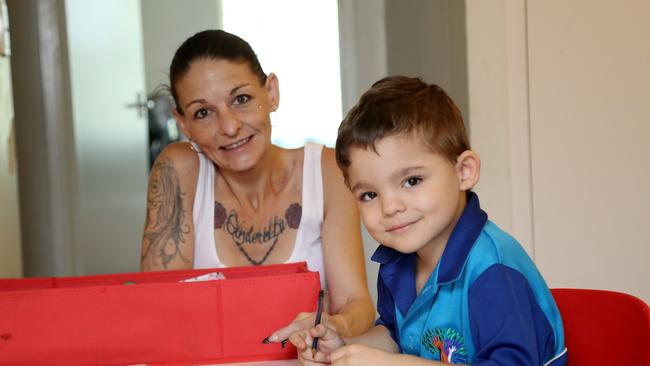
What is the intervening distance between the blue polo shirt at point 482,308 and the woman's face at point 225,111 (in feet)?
2.32

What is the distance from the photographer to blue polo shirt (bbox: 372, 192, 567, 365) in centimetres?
101

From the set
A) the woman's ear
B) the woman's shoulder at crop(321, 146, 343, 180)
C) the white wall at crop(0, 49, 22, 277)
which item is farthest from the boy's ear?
the white wall at crop(0, 49, 22, 277)

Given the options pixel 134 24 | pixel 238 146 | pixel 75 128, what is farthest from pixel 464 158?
pixel 134 24

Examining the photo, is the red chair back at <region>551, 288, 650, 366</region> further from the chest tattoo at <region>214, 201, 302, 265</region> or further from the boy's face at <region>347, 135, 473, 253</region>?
the chest tattoo at <region>214, 201, 302, 265</region>

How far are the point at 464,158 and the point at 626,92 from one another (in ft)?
4.28

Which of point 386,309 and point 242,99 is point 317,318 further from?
point 242,99

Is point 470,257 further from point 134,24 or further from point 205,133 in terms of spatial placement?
point 134,24

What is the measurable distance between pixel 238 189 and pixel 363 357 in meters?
0.95

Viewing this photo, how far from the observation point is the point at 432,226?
115 centimetres

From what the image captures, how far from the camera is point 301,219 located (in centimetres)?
185

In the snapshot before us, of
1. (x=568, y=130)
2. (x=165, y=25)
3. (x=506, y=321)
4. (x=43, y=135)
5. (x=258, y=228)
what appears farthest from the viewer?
(x=165, y=25)

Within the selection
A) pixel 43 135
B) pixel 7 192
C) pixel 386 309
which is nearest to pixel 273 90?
pixel 386 309

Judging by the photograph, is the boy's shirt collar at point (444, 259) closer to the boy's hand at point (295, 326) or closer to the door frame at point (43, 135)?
the boy's hand at point (295, 326)

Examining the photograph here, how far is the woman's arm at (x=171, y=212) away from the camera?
1805mm
